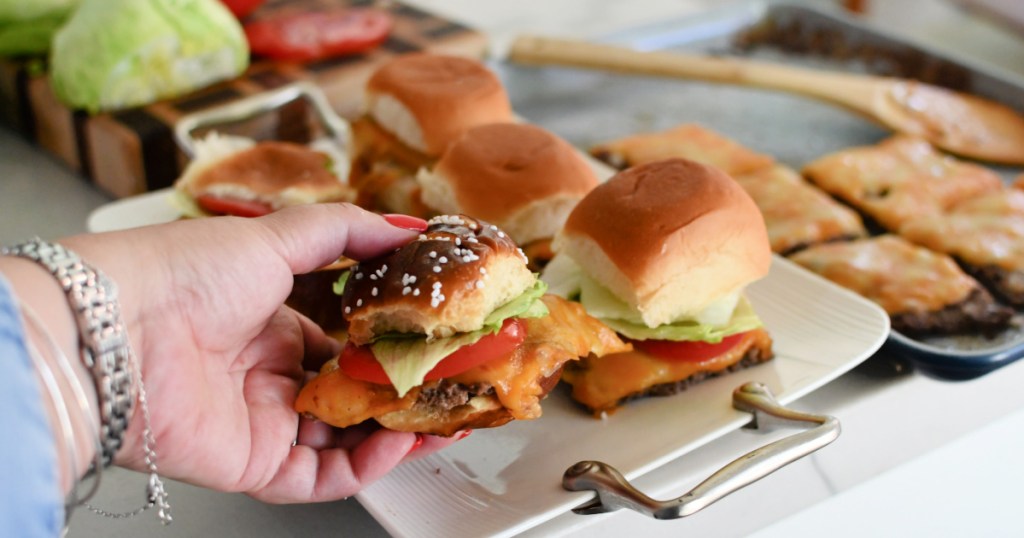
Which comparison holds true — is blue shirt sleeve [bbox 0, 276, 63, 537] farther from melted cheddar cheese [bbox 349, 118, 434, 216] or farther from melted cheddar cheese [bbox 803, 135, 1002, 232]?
melted cheddar cheese [bbox 803, 135, 1002, 232]

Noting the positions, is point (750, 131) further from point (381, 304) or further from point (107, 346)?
point (107, 346)

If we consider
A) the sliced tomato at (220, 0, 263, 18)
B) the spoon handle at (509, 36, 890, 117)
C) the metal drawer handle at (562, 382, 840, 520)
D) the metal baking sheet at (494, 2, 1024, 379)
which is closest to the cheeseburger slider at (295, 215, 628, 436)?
the metal drawer handle at (562, 382, 840, 520)

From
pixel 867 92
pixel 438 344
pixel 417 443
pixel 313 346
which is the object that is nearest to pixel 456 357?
pixel 438 344

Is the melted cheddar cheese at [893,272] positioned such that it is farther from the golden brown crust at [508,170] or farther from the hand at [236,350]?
the hand at [236,350]

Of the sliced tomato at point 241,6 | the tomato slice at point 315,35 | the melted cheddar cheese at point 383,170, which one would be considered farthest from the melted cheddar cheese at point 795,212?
the sliced tomato at point 241,6

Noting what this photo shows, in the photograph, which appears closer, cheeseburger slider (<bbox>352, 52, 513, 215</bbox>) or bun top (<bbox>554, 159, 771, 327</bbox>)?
bun top (<bbox>554, 159, 771, 327</bbox>)

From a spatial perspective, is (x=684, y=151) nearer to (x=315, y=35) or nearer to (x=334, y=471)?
(x=315, y=35)

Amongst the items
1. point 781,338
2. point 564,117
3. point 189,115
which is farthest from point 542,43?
point 781,338
